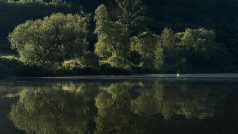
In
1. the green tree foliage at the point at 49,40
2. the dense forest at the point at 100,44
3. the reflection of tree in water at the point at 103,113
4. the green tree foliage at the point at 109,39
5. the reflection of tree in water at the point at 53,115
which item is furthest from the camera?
the green tree foliage at the point at 109,39

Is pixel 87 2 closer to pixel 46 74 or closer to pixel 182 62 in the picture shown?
pixel 182 62

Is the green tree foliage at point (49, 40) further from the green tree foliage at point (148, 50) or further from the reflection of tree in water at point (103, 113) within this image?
the reflection of tree in water at point (103, 113)

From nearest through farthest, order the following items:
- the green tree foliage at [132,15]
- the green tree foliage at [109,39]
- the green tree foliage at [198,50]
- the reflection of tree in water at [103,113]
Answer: the reflection of tree in water at [103,113], the green tree foliage at [109,39], the green tree foliage at [132,15], the green tree foliage at [198,50]

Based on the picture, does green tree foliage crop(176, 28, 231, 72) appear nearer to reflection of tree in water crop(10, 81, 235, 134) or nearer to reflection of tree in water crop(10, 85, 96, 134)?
reflection of tree in water crop(10, 81, 235, 134)

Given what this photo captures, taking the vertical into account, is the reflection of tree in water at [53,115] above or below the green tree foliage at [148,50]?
below

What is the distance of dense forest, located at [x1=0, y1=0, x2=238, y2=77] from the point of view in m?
108

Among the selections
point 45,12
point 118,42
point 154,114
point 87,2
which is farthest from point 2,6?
point 154,114

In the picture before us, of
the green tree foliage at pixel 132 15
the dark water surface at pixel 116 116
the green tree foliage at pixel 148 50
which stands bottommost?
the dark water surface at pixel 116 116

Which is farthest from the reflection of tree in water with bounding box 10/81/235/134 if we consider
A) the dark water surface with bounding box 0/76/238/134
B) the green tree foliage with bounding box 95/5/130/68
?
the green tree foliage with bounding box 95/5/130/68

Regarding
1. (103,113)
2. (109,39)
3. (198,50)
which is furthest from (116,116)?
(198,50)

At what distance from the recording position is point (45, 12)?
570 ft

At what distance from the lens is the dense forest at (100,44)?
356 feet

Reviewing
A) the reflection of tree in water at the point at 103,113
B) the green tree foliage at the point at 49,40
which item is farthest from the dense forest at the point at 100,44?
the reflection of tree in water at the point at 103,113

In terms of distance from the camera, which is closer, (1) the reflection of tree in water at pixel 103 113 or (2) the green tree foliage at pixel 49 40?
(1) the reflection of tree in water at pixel 103 113
